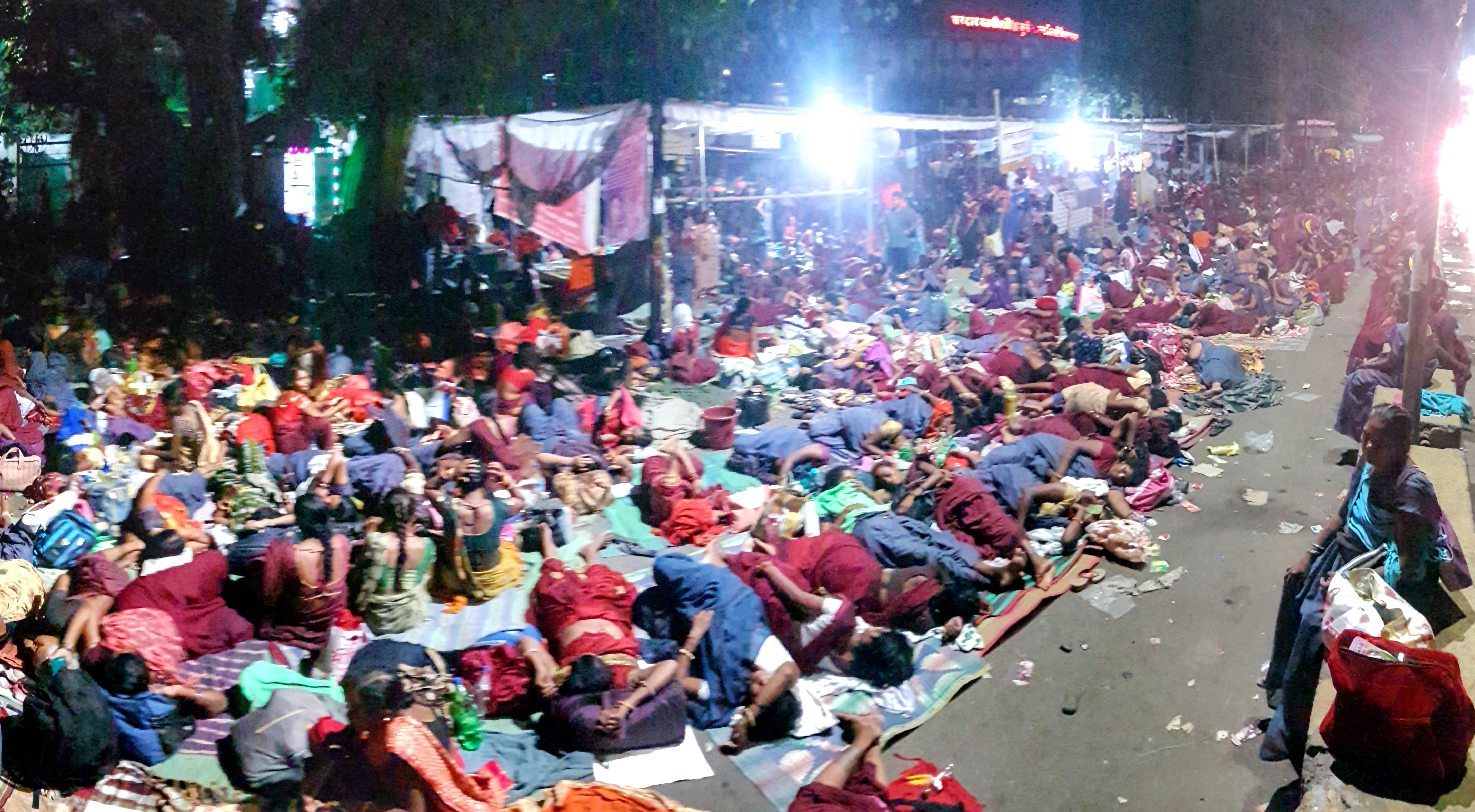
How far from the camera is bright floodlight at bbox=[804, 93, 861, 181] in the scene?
586 inches

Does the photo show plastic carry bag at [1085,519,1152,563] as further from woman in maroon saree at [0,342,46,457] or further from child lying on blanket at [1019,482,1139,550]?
woman in maroon saree at [0,342,46,457]

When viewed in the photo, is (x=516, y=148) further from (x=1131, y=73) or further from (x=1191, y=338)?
(x=1131, y=73)

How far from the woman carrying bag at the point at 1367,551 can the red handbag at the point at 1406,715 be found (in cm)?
30

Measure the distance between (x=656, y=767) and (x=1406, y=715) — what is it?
2880 millimetres

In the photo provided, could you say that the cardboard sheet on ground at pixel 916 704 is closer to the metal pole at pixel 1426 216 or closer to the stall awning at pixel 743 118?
the metal pole at pixel 1426 216

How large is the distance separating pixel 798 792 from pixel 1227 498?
522 centimetres

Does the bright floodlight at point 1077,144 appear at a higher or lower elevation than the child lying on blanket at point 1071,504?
higher

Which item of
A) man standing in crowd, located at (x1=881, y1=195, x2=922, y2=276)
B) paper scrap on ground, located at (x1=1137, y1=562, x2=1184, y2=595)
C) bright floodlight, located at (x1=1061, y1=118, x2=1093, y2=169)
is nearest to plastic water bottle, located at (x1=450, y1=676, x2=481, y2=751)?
paper scrap on ground, located at (x1=1137, y1=562, x2=1184, y2=595)

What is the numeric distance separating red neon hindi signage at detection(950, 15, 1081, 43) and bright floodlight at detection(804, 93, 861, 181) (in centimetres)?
2122

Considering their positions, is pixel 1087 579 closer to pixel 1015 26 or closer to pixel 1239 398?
pixel 1239 398

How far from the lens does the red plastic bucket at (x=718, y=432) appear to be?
9.16 metres

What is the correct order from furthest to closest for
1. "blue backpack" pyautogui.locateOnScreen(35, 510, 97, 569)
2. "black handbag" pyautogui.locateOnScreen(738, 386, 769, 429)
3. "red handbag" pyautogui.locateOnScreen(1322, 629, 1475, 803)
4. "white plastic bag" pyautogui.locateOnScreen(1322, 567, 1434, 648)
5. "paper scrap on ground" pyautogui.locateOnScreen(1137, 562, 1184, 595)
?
1. "black handbag" pyautogui.locateOnScreen(738, 386, 769, 429)
2. "blue backpack" pyautogui.locateOnScreen(35, 510, 97, 569)
3. "paper scrap on ground" pyautogui.locateOnScreen(1137, 562, 1184, 595)
4. "white plastic bag" pyautogui.locateOnScreen(1322, 567, 1434, 648)
5. "red handbag" pyautogui.locateOnScreen(1322, 629, 1475, 803)

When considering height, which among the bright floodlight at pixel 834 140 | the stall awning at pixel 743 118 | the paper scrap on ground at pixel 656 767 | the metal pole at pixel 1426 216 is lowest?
the paper scrap on ground at pixel 656 767

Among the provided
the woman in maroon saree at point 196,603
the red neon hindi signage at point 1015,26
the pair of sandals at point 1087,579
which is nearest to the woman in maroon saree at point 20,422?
the woman in maroon saree at point 196,603
